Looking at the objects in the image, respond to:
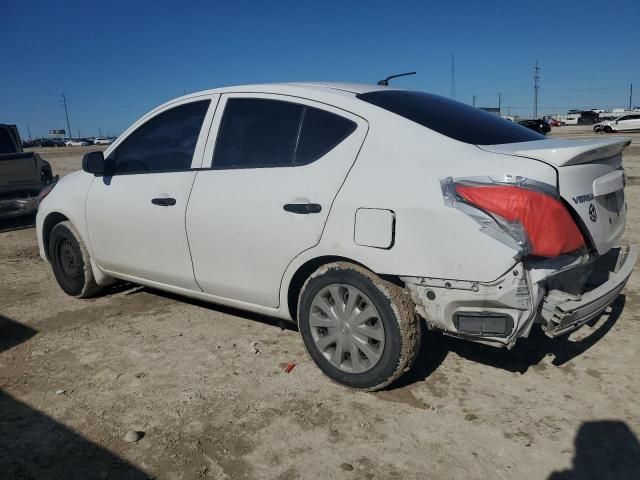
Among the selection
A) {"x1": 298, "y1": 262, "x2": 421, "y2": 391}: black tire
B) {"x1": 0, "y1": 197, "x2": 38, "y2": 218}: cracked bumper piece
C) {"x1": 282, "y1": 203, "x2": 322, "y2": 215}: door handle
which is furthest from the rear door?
{"x1": 0, "y1": 197, "x2": 38, "y2": 218}: cracked bumper piece

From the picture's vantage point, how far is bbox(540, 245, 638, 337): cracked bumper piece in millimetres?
2512

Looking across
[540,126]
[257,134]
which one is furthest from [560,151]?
[540,126]

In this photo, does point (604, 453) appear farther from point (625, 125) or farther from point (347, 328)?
point (625, 125)

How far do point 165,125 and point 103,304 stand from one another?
1846 mm

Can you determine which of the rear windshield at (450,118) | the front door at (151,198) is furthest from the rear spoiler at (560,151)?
the front door at (151,198)

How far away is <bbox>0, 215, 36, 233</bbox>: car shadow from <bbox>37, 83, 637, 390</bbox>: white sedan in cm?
621

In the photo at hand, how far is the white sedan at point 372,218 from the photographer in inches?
97.5

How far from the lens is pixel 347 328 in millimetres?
2971

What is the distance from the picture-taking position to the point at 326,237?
9.48ft

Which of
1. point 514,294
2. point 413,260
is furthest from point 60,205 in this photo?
point 514,294

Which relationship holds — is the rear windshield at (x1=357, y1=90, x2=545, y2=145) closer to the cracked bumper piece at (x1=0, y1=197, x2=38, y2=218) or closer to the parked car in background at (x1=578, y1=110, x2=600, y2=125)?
the cracked bumper piece at (x1=0, y1=197, x2=38, y2=218)

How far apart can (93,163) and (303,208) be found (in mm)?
2090

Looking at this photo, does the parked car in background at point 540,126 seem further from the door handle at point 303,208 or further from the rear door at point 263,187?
the door handle at point 303,208

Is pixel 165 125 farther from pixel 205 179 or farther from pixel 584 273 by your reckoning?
pixel 584 273
